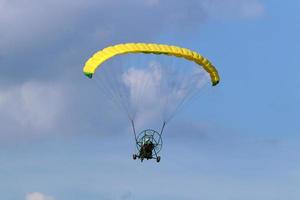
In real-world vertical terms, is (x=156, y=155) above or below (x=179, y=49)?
below

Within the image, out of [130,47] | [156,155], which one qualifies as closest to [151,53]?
[130,47]

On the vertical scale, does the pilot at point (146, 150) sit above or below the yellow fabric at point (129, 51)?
below

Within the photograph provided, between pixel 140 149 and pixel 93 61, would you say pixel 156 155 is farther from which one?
pixel 93 61

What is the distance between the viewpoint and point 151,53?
126m

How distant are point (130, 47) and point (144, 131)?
9.09 m

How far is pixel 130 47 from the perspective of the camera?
12569 cm

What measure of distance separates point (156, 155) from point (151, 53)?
34.2 feet

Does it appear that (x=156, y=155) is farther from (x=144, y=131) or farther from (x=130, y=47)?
(x=130, y=47)

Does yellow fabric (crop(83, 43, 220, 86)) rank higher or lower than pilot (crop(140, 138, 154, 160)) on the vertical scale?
higher

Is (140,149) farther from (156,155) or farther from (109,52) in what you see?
(109,52)

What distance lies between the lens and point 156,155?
129 meters

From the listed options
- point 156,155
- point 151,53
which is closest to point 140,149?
point 156,155

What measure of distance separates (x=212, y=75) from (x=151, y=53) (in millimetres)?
8142

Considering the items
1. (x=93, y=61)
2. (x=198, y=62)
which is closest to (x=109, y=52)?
(x=93, y=61)
